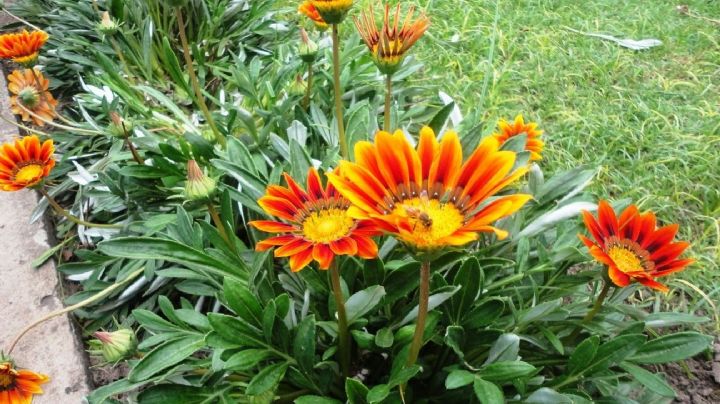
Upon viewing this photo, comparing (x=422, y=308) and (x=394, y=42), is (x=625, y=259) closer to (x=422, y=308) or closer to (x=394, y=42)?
(x=422, y=308)

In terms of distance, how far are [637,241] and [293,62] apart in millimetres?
1335

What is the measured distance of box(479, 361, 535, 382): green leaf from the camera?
3.07 ft

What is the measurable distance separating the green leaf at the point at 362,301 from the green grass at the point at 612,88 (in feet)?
2.33

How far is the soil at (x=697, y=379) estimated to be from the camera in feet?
4.57

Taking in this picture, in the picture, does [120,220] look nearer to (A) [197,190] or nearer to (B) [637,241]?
(A) [197,190]

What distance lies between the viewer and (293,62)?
204 cm

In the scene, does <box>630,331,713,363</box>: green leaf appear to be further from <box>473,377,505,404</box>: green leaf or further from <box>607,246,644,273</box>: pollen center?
<box>473,377,505,404</box>: green leaf

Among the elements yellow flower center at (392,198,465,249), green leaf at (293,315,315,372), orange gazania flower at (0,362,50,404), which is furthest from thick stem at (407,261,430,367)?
orange gazania flower at (0,362,50,404)

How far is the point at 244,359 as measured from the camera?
0.98 meters

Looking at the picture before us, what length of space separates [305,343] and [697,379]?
101 cm

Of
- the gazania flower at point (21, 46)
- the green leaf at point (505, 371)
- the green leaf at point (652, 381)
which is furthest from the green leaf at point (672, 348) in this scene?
the gazania flower at point (21, 46)

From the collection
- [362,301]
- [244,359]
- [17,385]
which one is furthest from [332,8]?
[17,385]

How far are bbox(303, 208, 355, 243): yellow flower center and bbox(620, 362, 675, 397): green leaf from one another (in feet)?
1.88

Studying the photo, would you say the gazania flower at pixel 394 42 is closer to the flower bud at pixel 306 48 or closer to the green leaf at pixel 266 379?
the flower bud at pixel 306 48
